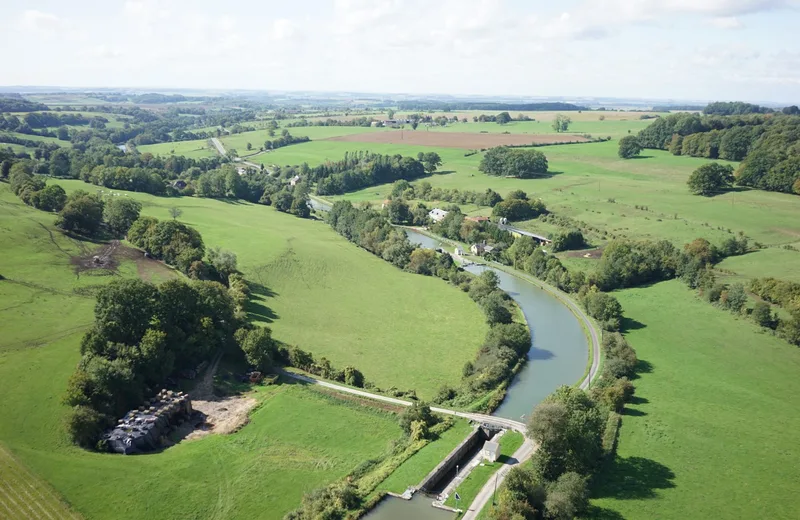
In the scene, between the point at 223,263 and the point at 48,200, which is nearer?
the point at 223,263

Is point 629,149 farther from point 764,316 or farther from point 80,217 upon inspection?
point 80,217

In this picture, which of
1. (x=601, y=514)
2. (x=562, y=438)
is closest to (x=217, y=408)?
(x=562, y=438)

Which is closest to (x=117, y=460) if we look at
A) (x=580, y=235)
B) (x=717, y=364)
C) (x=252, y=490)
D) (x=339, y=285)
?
(x=252, y=490)

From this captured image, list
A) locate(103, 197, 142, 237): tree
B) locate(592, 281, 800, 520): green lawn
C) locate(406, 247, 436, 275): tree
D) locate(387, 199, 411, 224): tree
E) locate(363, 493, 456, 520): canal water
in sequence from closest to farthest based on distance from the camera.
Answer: locate(363, 493, 456, 520): canal water < locate(592, 281, 800, 520): green lawn < locate(103, 197, 142, 237): tree < locate(406, 247, 436, 275): tree < locate(387, 199, 411, 224): tree

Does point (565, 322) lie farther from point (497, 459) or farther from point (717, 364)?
point (497, 459)

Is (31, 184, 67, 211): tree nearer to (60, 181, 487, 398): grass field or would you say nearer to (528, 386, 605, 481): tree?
(60, 181, 487, 398): grass field

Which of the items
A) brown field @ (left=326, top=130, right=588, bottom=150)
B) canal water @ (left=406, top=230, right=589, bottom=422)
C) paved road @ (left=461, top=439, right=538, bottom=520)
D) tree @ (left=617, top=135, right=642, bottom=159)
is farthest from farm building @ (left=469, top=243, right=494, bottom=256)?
brown field @ (left=326, top=130, right=588, bottom=150)

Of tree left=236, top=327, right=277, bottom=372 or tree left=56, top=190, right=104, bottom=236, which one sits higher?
tree left=56, top=190, right=104, bottom=236

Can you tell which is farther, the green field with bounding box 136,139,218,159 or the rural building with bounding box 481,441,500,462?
the green field with bounding box 136,139,218,159
